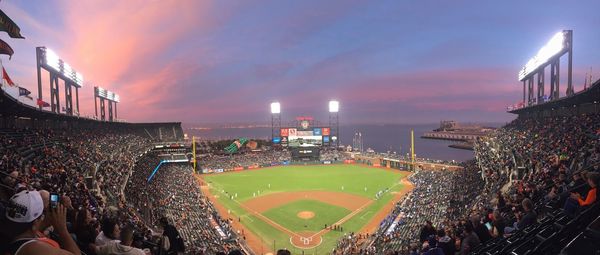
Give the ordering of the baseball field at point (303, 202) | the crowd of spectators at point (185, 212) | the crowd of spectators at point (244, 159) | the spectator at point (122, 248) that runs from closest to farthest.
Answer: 1. the spectator at point (122, 248)
2. the crowd of spectators at point (185, 212)
3. the baseball field at point (303, 202)
4. the crowd of spectators at point (244, 159)

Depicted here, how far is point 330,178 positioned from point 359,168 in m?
14.3

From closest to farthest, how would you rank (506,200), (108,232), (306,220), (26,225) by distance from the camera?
(26,225)
(108,232)
(506,200)
(306,220)

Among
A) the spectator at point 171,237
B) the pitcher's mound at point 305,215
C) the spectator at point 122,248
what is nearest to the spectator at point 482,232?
the spectator at point 171,237

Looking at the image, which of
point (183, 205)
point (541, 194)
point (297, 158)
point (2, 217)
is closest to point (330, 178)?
point (297, 158)

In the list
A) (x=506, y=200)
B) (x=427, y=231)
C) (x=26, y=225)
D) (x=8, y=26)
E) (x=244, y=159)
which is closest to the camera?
(x=26, y=225)

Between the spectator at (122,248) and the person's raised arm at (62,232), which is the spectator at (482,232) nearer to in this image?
the spectator at (122,248)

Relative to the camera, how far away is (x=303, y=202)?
40.7 meters

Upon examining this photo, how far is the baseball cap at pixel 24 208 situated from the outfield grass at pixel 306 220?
28868 mm

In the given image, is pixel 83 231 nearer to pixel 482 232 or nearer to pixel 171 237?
pixel 171 237

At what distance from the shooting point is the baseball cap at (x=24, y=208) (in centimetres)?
262

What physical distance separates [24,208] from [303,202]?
39158 mm

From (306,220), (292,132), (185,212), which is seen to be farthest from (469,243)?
(292,132)

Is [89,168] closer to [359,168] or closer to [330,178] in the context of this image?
[330,178]

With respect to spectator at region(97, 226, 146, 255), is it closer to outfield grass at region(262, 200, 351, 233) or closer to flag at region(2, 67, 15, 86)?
flag at region(2, 67, 15, 86)
